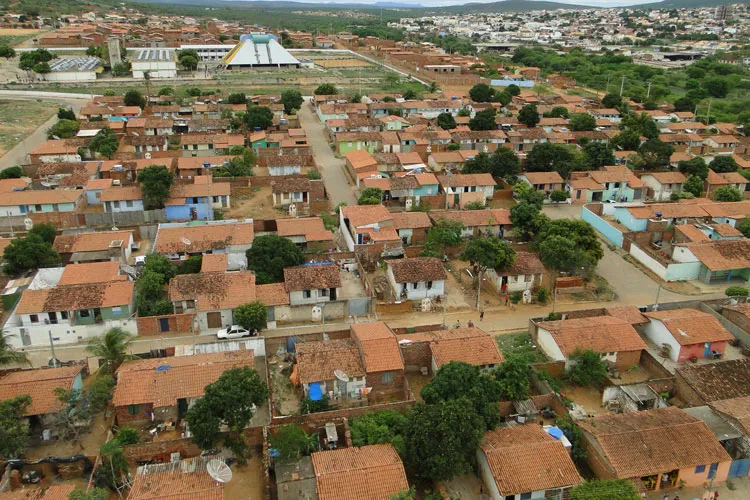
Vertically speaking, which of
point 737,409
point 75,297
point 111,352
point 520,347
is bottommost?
point 520,347

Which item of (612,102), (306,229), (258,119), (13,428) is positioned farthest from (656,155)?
(13,428)

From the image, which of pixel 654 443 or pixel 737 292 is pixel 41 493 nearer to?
pixel 654 443

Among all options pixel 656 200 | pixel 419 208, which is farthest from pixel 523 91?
pixel 419 208

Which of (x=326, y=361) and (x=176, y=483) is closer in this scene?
(x=176, y=483)

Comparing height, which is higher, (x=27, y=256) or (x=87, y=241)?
(x=27, y=256)

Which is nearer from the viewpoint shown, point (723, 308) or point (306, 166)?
point (723, 308)

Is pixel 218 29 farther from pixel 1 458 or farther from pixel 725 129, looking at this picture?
pixel 1 458

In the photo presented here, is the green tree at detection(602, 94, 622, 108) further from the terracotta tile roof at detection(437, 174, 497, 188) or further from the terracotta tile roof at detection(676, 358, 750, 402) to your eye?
the terracotta tile roof at detection(676, 358, 750, 402)

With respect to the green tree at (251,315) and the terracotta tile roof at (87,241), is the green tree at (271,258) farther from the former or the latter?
the terracotta tile roof at (87,241)

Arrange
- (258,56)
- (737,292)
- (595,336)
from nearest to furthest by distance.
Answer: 1. (595,336)
2. (737,292)
3. (258,56)
